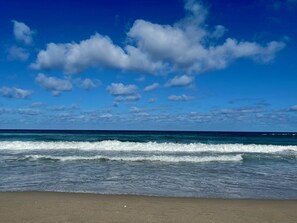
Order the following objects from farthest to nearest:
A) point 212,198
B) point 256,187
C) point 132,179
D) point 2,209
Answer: point 132,179
point 256,187
point 212,198
point 2,209

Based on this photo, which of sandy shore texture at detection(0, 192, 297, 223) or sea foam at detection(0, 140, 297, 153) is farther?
sea foam at detection(0, 140, 297, 153)

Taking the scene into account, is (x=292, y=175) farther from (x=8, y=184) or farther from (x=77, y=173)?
(x=8, y=184)

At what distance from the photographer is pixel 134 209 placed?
7055mm

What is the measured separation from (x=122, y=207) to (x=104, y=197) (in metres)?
1.41

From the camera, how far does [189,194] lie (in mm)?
9445

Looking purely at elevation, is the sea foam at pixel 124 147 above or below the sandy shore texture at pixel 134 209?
above

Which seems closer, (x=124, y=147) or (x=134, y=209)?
(x=134, y=209)

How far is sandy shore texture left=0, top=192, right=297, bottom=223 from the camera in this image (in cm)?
625

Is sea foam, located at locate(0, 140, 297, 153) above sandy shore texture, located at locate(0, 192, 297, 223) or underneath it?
above

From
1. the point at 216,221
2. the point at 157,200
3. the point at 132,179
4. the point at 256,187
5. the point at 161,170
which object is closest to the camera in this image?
the point at 216,221

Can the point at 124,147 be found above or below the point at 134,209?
above

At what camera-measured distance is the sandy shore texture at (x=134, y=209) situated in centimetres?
625

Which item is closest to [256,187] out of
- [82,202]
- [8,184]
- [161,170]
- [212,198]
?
[212,198]

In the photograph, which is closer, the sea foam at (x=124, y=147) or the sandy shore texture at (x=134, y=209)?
the sandy shore texture at (x=134, y=209)
